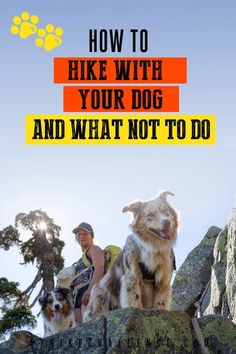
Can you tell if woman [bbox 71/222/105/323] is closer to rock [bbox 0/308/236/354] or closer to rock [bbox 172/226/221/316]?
rock [bbox 0/308/236/354]

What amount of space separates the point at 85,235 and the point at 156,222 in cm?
112

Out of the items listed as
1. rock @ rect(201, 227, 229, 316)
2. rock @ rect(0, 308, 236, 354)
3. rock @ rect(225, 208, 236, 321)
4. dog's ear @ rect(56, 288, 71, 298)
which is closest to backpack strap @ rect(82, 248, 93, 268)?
dog's ear @ rect(56, 288, 71, 298)

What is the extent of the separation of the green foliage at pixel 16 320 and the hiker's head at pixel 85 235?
9283 mm

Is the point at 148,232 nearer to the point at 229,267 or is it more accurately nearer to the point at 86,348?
the point at 86,348

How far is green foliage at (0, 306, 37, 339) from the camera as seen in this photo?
1917cm

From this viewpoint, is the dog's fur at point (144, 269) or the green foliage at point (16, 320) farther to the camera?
the green foliage at point (16, 320)

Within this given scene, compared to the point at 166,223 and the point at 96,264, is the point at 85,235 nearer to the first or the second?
the point at 96,264

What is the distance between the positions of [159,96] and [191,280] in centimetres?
777

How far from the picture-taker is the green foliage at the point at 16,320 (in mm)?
19172

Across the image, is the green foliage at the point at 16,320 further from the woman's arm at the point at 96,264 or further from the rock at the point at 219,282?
the woman's arm at the point at 96,264

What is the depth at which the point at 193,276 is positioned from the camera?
2067 centimetres

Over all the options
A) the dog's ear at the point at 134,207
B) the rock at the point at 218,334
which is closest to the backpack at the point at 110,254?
the dog's ear at the point at 134,207

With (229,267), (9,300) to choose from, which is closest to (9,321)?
(9,300)

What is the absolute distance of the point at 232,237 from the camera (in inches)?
568
